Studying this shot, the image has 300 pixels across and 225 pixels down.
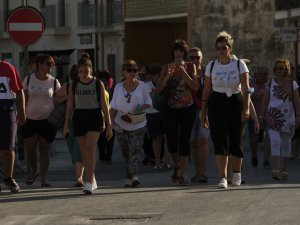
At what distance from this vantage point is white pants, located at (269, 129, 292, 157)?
14.8m

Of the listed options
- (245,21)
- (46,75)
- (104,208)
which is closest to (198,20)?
(245,21)

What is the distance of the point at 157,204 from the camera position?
38.3 ft

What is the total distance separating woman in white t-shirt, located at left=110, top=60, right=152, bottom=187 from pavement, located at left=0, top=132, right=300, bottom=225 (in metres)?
0.37

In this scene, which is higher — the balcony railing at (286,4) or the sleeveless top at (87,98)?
the balcony railing at (286,4)

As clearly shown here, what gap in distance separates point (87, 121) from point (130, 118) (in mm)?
913

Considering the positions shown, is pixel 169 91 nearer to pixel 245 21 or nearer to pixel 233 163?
pixel 233 163

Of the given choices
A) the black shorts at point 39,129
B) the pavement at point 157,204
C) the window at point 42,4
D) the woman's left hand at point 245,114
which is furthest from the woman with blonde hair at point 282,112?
the window at point 42,4

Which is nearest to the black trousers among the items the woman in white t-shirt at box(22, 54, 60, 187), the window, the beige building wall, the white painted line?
the woman in white t-shirt at box(22, 54, 60, 187)

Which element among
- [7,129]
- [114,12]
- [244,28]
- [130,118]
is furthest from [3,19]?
[7,129]

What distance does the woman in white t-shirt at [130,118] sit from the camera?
13.9 metres

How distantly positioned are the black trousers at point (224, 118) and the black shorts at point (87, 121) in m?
1.42

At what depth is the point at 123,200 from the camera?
12.2 metres

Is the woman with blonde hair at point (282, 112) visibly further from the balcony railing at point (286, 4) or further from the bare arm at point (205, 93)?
the balcony railing at point (286, 4)

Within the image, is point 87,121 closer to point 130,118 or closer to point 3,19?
point 130,118
